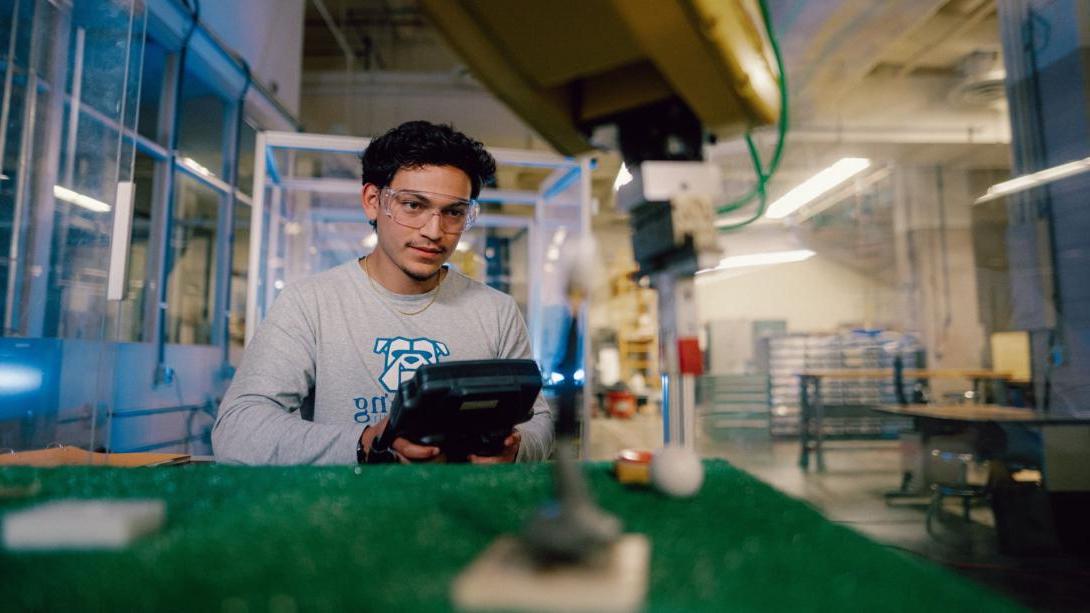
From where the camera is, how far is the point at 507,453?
1.20 meters

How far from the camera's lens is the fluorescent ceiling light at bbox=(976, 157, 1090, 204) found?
267cm

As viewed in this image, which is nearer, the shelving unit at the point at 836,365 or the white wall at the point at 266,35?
the white wall at the point at 266,35

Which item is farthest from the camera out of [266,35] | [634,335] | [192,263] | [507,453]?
[634,335]

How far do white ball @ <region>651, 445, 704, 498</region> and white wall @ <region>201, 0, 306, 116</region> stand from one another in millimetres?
3852

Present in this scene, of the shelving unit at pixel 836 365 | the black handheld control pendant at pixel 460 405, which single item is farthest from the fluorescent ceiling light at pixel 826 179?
the black handheld control pendant at pixel 460 405

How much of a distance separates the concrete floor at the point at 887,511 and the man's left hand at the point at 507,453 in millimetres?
483

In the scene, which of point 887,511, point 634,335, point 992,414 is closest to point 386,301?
point 992,414

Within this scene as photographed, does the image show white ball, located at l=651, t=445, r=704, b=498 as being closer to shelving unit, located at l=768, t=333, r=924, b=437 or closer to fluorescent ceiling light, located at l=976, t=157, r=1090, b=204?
fluorescent ceiling light, located at l=976, t=157, r=1090, b=204

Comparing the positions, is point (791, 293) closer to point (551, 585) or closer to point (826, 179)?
point (826, 179)

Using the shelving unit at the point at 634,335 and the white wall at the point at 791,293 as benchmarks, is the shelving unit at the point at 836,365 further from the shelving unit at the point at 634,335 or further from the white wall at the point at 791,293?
the shelving unit at the point at 634,335

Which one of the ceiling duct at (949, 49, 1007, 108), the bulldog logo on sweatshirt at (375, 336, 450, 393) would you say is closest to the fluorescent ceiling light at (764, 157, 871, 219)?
the ceiling duct at (949, 49, 1007, 108)

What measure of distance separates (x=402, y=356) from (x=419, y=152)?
0.54 meters

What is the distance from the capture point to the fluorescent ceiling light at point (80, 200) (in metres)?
2.03

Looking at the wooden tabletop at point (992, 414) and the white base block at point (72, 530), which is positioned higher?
the white base block at point (72, 530)
